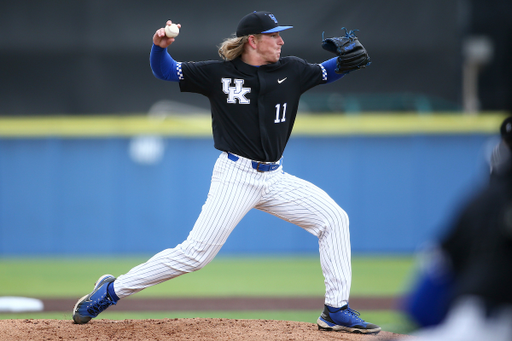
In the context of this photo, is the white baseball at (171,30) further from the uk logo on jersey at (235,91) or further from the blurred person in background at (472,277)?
the blurred person in background at (472,277)

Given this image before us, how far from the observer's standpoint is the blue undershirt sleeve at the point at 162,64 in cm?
310

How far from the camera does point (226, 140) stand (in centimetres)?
321

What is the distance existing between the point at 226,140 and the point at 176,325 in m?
1.13

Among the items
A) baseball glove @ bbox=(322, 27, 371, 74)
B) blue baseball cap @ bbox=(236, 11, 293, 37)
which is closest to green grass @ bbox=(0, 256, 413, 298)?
baseball glove @ bbox=(322, 27, 371, 74)

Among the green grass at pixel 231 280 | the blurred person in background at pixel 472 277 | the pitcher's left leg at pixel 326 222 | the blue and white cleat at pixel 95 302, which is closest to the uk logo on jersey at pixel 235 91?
the pitcher's left leg at pixel 326 222

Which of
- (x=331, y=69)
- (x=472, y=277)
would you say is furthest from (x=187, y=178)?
(x=472, y=277)

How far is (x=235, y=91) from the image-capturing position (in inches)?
127

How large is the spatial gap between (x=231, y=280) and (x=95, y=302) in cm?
308

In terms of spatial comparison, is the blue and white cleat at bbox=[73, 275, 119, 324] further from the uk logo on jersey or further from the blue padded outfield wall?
the blue padded outfield wall

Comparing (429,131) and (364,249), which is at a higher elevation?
(429,131)

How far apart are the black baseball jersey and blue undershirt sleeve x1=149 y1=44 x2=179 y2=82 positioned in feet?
0.19

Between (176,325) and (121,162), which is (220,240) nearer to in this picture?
(176,325)

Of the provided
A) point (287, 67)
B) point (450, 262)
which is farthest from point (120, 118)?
point (450, 262)

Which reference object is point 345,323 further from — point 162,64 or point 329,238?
point 162,64
